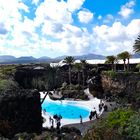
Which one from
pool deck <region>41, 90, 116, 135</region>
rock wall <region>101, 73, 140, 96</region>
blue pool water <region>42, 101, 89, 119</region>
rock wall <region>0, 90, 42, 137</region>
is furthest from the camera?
rock wall <region>101, 73, 140, 96</region>

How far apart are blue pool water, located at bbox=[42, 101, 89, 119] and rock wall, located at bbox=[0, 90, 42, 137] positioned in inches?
757

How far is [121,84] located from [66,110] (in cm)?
1085

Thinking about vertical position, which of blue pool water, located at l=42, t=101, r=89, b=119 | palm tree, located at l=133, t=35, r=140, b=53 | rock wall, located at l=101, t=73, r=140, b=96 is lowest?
blue pool water, located at l=42, t=101, r=89, b=119

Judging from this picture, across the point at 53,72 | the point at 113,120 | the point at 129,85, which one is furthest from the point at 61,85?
the point at 113,120

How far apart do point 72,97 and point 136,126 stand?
47.6 meters

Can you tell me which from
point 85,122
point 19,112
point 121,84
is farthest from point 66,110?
point 19,112

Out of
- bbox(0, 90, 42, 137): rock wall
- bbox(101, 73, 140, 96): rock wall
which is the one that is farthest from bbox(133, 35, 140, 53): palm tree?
bbox(0, 90, 42, 137): rock wall

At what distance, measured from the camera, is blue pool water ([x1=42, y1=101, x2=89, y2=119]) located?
50463 millimetres

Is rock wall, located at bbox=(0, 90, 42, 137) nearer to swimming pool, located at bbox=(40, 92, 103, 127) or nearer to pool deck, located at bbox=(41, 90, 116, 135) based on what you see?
pool deck, located at bbox=(41, 90, 116, 135)

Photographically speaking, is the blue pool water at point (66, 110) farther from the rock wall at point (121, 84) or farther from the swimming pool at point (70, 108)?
the rock wall at point (121, 84)

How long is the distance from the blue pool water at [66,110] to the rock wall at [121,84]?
7.75 metres

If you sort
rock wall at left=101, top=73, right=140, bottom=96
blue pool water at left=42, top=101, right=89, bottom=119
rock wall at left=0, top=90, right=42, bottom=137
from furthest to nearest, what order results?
rock wall at left=101, top=73, right=140, bottom=96 < blue pool water at left=42, top=101, right=89, bottom=119 < rock wall at left=0, top=90, right=42, bottom=137

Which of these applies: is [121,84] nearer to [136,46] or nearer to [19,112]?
[136,46]

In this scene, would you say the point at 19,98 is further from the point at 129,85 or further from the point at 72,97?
the point at 72,97
